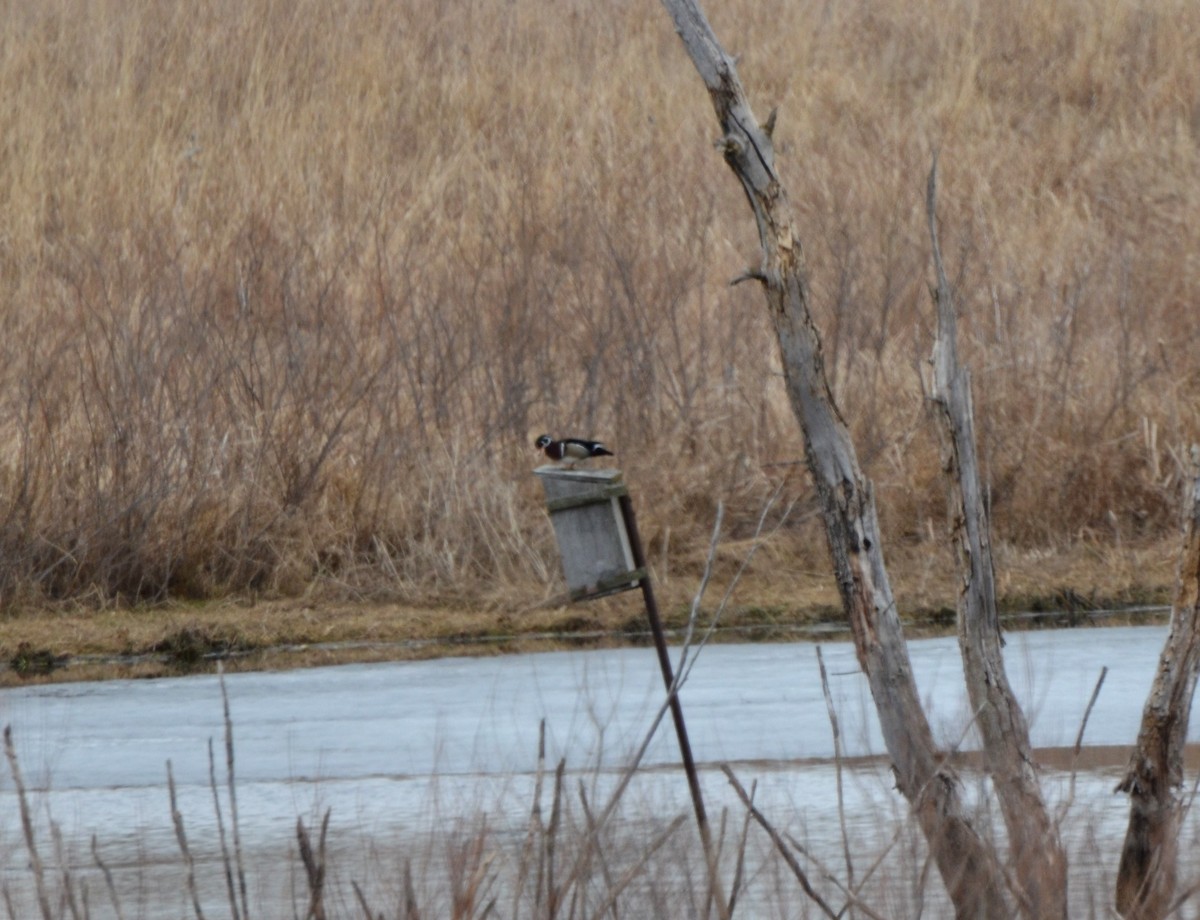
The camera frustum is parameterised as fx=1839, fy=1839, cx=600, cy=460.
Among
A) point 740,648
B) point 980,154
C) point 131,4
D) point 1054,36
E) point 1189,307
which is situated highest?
point 131,4

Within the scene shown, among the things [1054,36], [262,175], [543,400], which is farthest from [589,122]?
[543,400]

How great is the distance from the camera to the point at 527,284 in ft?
40.1

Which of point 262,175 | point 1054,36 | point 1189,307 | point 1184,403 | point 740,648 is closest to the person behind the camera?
point 740,648

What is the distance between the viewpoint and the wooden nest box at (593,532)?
15.1 feet

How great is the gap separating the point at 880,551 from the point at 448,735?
121 inches

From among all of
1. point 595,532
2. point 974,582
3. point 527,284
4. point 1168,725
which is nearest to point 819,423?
point 974,582

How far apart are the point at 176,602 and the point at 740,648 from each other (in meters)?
3.06

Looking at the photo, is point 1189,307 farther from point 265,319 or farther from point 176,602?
point 176,602

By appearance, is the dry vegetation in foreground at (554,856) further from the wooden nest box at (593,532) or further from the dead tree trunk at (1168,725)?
the wooden nest box at (593,532)

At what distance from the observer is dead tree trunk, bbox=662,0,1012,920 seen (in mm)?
3967

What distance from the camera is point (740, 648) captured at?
862 centimetres

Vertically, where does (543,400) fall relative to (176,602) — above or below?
above

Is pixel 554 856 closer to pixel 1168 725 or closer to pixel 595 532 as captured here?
pixel 595 532

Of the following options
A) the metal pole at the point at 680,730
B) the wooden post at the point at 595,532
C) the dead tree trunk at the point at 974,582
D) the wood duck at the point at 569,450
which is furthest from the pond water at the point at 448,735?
the wood duck at the point at 569,450
